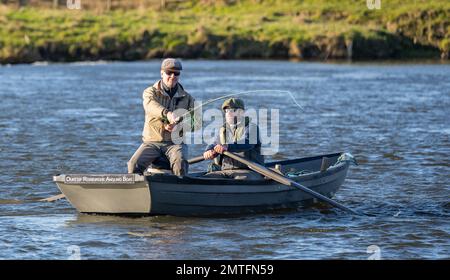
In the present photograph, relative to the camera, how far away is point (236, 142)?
1336 centimetres

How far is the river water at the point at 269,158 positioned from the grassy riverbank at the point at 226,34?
10.5 m

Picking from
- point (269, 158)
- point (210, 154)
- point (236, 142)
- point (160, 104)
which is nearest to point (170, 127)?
point (160, 104)

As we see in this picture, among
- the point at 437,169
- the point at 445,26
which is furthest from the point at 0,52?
the point at 437,169

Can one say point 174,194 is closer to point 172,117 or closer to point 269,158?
point 172,117

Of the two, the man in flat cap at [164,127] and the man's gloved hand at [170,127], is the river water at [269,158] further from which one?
the man's gloved hand at [170,127]

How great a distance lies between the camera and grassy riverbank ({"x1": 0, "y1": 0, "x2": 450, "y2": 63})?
5116 cm

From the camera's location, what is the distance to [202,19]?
61.2 meters

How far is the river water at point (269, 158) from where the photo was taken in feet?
38.7

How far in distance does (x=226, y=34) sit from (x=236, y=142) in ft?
138

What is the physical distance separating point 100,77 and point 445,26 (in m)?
26.7

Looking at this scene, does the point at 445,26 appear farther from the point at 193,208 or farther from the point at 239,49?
the point at 193,208

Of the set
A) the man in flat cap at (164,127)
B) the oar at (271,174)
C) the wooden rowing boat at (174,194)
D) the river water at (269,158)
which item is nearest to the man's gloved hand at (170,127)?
the man in flat cap at (164,127)
